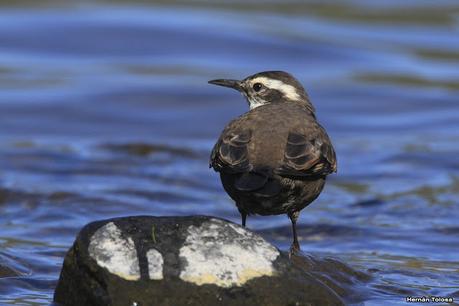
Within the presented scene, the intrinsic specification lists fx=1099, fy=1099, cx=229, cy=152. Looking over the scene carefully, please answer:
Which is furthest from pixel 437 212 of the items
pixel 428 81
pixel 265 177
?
pixel 428 81

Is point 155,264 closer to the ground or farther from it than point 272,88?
closer to the ground

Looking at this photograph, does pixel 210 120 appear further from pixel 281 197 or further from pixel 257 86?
pixel 281 197

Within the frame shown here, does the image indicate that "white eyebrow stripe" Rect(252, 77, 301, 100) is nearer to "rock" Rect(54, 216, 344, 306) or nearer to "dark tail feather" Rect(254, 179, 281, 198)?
"dark tail feather" Rect(254, 179, 281, 198)

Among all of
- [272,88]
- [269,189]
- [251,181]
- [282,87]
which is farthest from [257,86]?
[251,181]

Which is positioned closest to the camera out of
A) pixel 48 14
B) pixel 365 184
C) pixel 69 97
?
pixel 365 184

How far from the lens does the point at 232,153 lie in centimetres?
892

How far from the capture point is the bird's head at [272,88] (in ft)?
35.5

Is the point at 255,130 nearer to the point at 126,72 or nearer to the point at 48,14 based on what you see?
the point at 126,72

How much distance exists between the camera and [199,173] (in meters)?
15.0

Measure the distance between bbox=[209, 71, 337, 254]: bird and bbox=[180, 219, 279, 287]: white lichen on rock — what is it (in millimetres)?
502

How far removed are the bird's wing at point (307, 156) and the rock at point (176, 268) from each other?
3.11 feet

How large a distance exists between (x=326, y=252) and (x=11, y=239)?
318cm

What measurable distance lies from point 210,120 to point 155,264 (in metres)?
Result: 10.9

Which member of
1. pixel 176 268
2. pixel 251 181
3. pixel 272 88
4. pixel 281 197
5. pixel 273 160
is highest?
pixel 272 88
